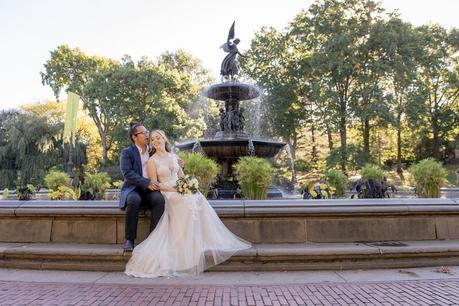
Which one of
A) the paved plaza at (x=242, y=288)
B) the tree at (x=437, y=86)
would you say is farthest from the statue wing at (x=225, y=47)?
the tree at (x=437, y=86)

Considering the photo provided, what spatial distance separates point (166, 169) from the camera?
5.71 m

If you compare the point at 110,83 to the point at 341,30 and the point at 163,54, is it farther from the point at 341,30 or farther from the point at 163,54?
the point at 341,30

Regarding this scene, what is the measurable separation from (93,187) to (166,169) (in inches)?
145

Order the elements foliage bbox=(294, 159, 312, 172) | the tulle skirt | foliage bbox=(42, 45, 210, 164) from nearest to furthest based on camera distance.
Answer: the tulle skirt < foliage bbox=(42, 45, 210, 164) < foliage bbox=(294, 159, 312, 172)

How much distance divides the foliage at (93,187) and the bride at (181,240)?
3.38 m

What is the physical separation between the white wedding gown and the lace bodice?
0.13m

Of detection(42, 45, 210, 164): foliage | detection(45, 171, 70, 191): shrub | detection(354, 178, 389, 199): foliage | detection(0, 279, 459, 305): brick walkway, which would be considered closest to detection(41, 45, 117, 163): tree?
detection(42, 45, 210, 164): foliage

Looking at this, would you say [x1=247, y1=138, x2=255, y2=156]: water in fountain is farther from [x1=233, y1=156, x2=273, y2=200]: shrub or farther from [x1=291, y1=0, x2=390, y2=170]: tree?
[x1=291, y1=0, x2=390, y2=170]: tree

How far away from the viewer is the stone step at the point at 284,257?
5180mm

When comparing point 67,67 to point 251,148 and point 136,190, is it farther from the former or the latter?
point 136,190

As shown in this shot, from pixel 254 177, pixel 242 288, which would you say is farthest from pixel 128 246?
pixel 254 177

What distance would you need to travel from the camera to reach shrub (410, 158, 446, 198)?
7340mm

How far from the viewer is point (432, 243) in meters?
5.61

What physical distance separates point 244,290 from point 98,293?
169 cm
